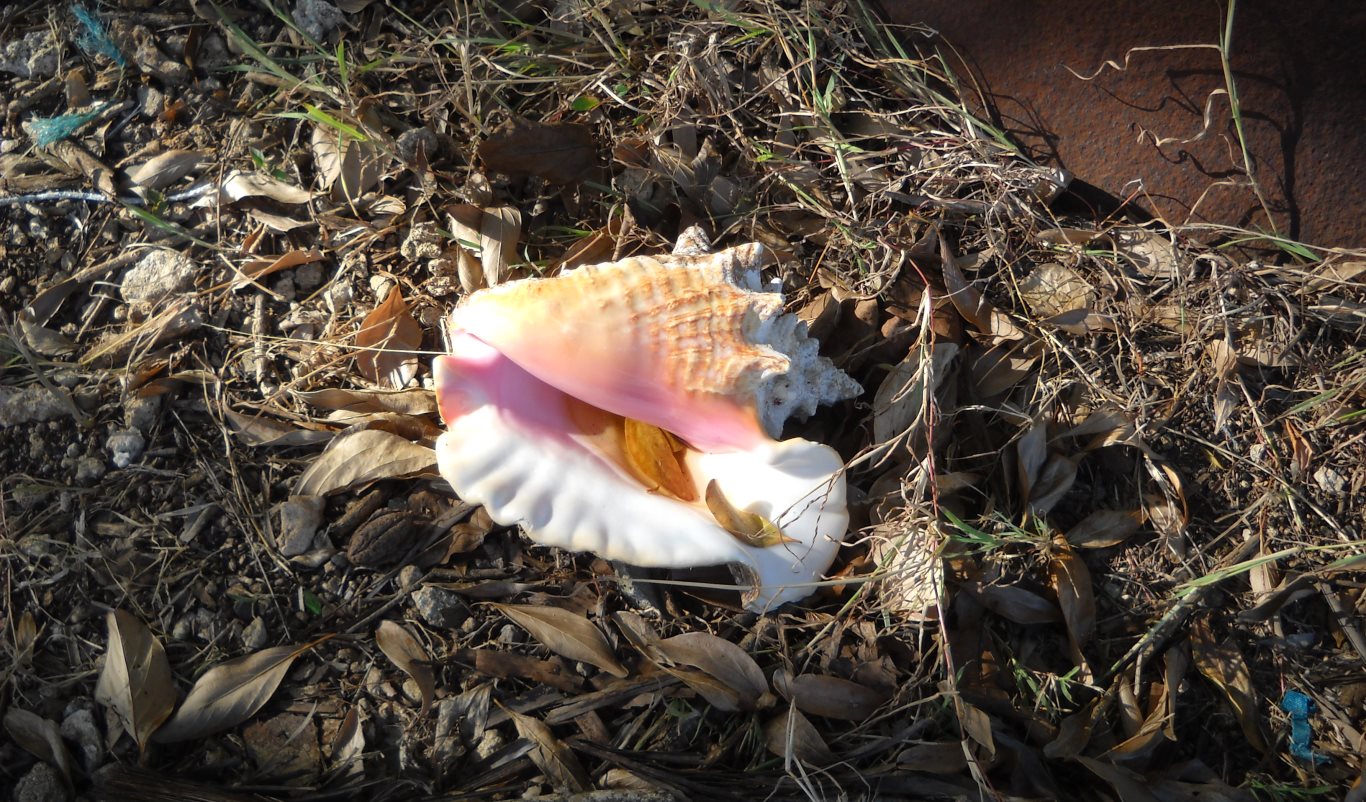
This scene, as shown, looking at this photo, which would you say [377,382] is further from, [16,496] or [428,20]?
[428,20]

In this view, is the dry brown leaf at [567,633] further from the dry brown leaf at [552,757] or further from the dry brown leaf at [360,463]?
the dry brown leaf at [360,463]

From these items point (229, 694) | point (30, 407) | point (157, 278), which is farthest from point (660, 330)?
point (30, 407)

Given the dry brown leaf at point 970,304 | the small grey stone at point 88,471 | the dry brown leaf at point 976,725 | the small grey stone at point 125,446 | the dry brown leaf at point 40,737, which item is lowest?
the dry brown leaf at point 40,737

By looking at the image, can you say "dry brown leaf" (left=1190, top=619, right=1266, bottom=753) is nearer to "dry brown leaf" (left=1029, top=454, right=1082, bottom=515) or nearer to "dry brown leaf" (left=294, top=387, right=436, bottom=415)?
"dry brown leaf" (left=1029, top=454, right=1082, bottom=515)

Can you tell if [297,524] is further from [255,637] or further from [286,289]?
[286,289]

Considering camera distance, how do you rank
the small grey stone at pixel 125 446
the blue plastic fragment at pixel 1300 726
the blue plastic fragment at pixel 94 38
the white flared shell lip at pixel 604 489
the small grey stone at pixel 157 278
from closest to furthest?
the white flared shell lip at pixel 604 489 < the blue plastic fragment at pixel 1300 726 < the small grey stone at pixel 125 446 < the small grey stone at pixel 157 278 < the blue plastic fragment at pixel 94 38

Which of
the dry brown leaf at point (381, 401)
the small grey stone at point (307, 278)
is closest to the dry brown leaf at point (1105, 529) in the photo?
the dry brown leaf at point (381, 401)

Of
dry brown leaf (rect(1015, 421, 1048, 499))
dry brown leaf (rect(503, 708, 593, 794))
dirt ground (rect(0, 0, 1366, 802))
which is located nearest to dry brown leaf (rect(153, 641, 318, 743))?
dirt ground (rect(0, 0, 1366, 802))
